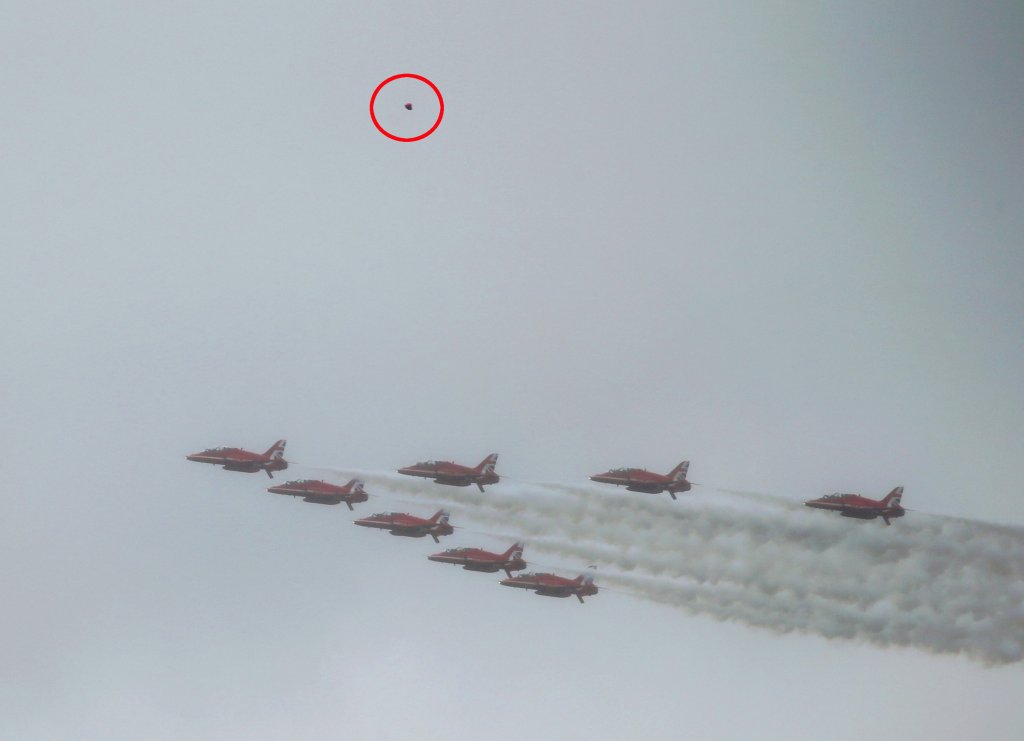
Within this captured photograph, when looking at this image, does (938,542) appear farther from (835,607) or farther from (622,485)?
(622,485)

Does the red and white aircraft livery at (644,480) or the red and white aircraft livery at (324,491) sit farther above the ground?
the red and white aircraft livery at (644,480)

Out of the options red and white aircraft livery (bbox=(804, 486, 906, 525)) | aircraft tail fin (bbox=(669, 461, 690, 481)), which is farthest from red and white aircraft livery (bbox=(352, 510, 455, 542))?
red and white aircraft livery (bbox=(804, 486, 906, 525))

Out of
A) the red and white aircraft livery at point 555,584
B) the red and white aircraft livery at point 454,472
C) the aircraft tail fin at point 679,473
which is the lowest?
the red and white aircraft livery at point 555,584

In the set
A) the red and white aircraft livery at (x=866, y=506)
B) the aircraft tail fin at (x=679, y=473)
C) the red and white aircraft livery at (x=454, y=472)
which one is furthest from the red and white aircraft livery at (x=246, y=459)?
the red and white aircraft livery at (x=866, y=506)

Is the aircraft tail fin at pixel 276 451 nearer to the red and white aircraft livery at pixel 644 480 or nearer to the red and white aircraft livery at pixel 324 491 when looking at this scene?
the red and white aircraft livery at pixel 324 491

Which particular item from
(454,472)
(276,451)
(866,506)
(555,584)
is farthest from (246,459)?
(866,506)

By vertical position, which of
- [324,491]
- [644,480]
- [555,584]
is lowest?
[555,584]

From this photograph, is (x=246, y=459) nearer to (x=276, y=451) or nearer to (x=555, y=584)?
(x=276, y=451)

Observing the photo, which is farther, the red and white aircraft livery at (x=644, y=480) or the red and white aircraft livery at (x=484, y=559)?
the red and white aircraft livery at (x=484, y=559)
